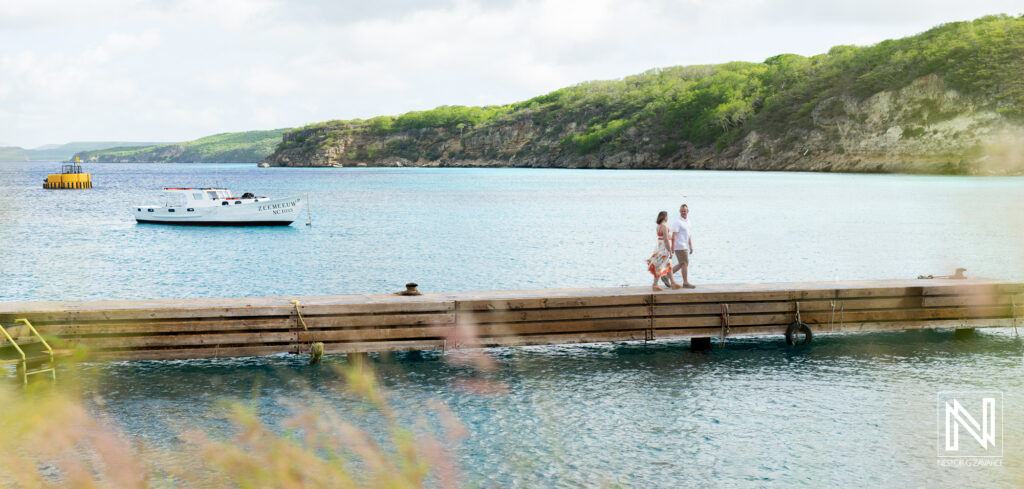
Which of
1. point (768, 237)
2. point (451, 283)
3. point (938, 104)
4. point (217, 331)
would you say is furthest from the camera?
point (938, 104)

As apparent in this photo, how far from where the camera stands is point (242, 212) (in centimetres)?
5212

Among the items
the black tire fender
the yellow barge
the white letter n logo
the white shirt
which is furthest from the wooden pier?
the yellow barge

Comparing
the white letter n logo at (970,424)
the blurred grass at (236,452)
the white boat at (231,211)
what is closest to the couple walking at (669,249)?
the white letter n logo at (970,424)

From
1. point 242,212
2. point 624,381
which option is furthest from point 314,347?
point 242,212

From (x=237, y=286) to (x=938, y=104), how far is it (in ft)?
403

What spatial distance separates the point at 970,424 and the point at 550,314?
6.85m

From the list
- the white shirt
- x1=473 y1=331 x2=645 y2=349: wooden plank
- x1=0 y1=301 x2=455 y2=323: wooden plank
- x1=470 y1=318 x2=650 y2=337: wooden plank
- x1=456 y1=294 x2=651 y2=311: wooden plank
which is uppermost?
the white shirt

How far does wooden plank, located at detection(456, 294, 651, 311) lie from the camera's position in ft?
46.7

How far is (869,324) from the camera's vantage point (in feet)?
51.8

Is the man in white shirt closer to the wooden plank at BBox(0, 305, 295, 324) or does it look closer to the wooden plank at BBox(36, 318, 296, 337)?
the wooden plank at BBox(36, 318, 296, 337)

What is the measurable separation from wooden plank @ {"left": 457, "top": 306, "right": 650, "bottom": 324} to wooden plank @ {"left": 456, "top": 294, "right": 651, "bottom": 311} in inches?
3.0

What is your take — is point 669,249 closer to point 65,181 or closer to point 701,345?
point 701,345

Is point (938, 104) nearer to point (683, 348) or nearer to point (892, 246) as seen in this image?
point (892, 246)

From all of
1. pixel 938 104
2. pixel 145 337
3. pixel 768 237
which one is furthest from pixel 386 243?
pixel 938 104
